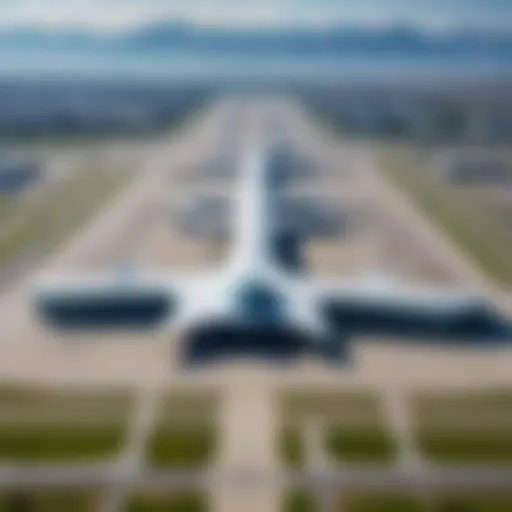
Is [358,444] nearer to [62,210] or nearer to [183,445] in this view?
[183,445]

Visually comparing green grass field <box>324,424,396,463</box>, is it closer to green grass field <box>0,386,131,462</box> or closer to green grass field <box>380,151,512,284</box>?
green grass field <box>0,386,131,462</box>

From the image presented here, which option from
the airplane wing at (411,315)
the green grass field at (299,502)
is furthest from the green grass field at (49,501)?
the airplane wing at (411,315)

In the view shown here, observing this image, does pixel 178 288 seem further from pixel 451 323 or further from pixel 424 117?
pixel 424 117

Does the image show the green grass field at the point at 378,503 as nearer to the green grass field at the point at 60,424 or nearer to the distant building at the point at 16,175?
the green grass field at the point at 60,424

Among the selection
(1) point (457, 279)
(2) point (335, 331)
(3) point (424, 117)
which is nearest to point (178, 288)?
(2) point (335, 331)

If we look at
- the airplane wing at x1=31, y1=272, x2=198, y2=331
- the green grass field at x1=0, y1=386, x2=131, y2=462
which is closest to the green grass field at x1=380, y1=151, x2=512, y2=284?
the airplane wing at x1=31, y1=272, x2=198, y2=331

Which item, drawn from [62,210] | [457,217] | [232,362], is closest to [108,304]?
[232,362]

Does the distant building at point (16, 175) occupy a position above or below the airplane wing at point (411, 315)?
above
